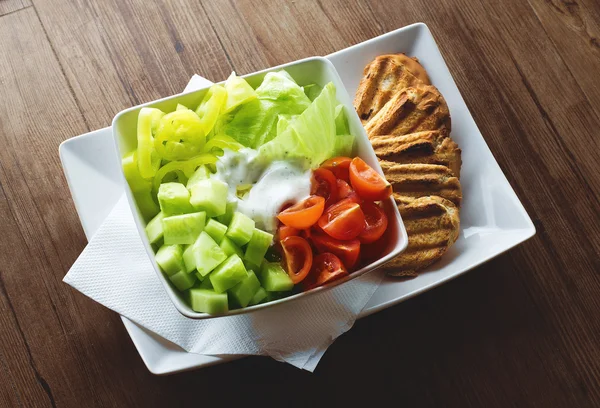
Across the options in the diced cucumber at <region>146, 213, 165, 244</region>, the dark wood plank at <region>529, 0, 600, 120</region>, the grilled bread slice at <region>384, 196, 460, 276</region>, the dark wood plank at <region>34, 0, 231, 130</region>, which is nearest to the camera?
the diced cucumber at <region>146, 213, 165, 244</region>

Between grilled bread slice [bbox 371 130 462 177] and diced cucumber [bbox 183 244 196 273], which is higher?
diced cucumber [bbox 183 244 196 273]

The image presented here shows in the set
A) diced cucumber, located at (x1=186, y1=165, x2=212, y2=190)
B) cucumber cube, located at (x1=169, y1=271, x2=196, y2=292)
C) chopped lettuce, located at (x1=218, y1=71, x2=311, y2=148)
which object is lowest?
cucumber cube, located at (x1=169, y1=271, x2=196, y2=292)

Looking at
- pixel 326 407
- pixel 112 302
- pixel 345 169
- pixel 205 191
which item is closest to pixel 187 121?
pixel 205 191

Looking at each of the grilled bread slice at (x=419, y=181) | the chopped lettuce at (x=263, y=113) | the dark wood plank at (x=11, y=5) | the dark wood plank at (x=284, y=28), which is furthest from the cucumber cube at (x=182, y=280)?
the dark wood plank at (x=11, y=5)

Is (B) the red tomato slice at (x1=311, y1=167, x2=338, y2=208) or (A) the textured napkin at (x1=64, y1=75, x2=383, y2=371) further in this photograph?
(A) the textured napkin at (x1=64, y1=75, x2=383, y2=371)

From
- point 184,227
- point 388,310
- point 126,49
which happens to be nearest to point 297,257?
point 184,227

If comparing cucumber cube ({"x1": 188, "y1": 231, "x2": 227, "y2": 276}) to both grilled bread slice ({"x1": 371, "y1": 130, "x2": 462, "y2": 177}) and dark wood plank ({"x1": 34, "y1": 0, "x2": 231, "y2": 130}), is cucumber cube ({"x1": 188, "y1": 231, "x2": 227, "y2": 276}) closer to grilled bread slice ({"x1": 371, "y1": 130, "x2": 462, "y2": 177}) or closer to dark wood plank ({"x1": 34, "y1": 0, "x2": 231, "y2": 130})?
grilled bread slice ({"x1": 371, "y1": 130, "x2": 462, "y2": 177})

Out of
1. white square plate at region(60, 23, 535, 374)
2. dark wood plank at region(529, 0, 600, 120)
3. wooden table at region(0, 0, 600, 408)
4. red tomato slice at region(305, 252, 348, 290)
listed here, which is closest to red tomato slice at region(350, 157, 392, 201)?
red tomato slice at region(305, 252, 348, 290)

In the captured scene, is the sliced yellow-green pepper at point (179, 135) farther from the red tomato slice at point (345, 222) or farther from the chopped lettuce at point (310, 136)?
the red tomato slice at point (345, 222)
